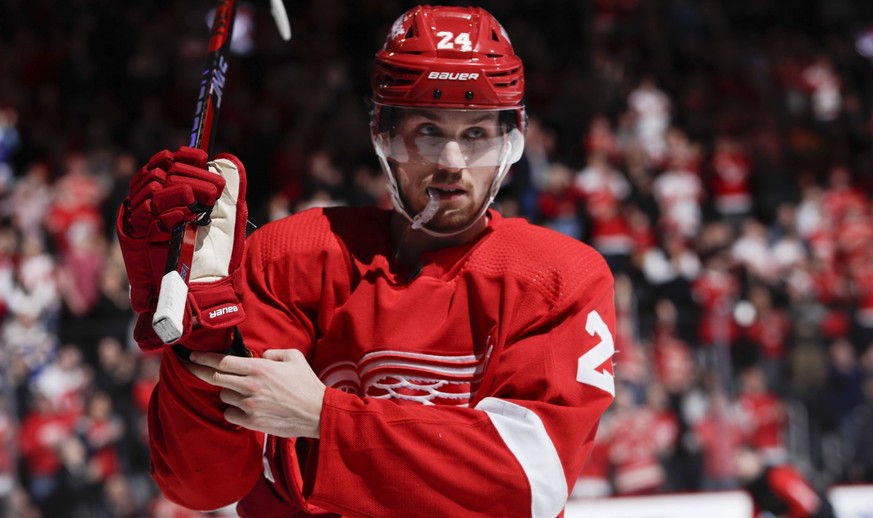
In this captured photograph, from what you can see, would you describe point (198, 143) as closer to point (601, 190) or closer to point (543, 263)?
point (543, 263)

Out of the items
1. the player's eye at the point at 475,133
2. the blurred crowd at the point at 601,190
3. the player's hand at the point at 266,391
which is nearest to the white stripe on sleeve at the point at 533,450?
the player's hand at the point at 266,391

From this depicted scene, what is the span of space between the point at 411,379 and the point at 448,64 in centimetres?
62

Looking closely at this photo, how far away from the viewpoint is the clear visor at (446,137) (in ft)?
7.41

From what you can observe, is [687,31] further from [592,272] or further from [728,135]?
[592,272]

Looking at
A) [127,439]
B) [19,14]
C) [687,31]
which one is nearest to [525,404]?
[127,439]

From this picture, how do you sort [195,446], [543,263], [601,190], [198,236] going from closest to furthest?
[198,236] < [195,446] < [543,263] < [601,190]

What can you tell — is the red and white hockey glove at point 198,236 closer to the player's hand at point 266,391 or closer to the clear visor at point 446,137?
the player's hand at point 266,391

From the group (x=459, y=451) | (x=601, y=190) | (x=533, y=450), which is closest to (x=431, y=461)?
(x=459, y=451)

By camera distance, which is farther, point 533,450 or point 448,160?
point 448,160

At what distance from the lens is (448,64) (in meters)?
2.22

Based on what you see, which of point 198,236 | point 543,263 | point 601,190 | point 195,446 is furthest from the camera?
point 601,190

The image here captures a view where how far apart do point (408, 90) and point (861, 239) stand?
8.72 m

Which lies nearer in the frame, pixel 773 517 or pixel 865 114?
pixel 773 517

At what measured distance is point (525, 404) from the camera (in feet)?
6.72
